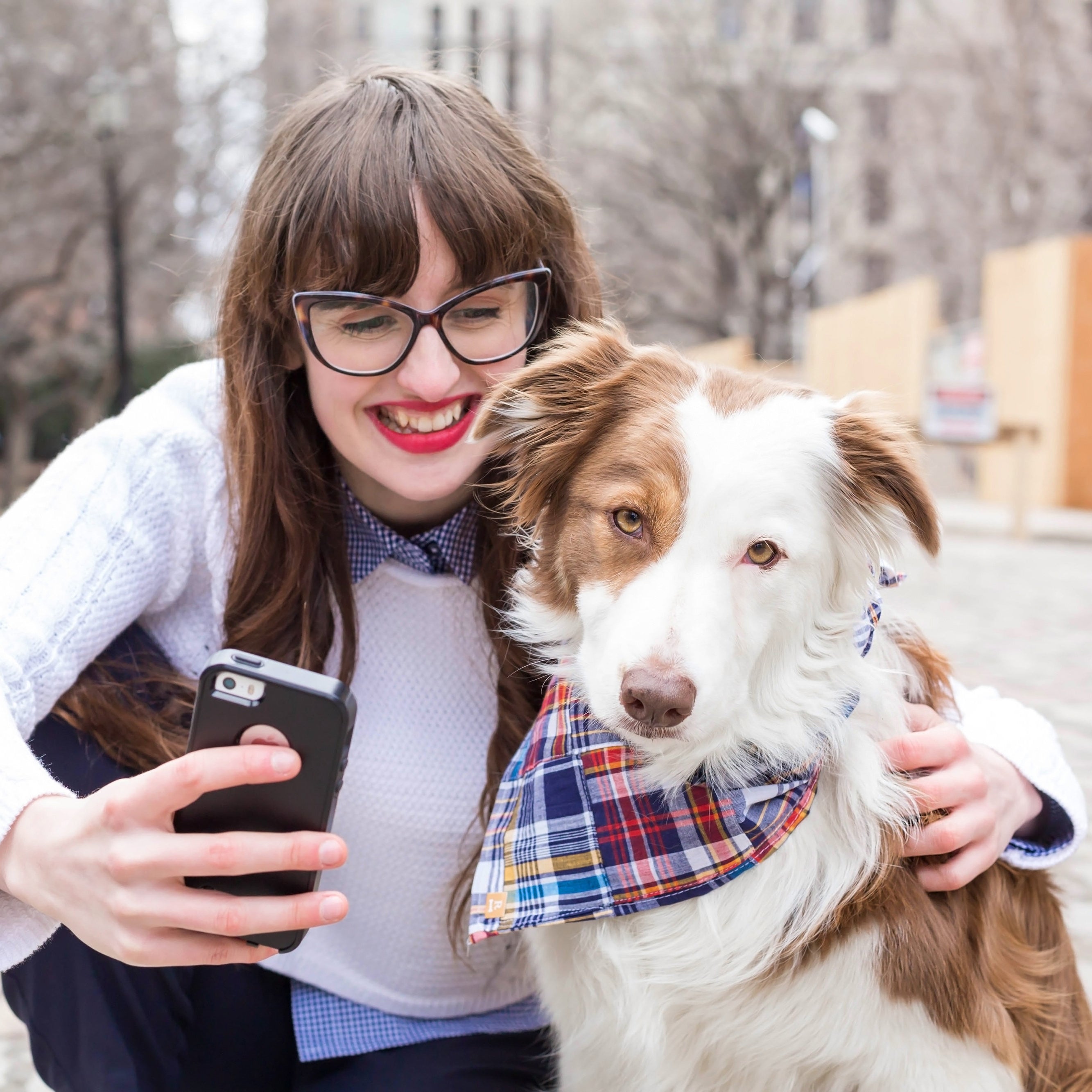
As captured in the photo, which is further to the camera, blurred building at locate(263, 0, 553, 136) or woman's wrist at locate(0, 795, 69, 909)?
blurred building at locate(263, 0, 553, 136)

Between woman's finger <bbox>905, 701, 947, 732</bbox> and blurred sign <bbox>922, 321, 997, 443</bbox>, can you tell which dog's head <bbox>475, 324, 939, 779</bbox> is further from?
blurred sign <bbox>922, 321, 997, 443</bbox>

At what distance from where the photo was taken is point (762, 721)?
1830mm

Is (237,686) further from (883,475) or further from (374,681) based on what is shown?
(883,475)

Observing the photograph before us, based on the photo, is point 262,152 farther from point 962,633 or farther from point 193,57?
point 193,57

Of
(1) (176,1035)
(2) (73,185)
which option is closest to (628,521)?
(1) (176,1035)

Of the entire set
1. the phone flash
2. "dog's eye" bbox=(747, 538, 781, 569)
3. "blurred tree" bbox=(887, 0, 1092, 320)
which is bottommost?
the phone flash

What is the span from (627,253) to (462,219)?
2637cm

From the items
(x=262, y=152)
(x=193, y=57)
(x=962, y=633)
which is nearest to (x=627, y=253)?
(x=193, y=57)

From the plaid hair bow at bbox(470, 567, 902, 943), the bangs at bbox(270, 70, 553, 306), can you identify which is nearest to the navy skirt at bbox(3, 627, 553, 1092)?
the plaid hair bow at bbox(470, 567, 902, 943)

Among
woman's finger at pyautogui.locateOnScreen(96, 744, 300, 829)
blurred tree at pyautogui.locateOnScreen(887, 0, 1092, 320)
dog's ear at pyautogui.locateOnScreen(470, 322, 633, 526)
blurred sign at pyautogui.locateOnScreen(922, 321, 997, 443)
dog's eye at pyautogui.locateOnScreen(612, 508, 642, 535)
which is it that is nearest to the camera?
woman's finger at pyautogui.locateOnScreen(96, 744, 300, 829)

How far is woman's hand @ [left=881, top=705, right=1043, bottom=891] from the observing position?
1.78 m

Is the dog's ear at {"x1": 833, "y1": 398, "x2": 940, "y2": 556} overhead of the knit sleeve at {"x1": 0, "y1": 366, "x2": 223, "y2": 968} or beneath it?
overhead

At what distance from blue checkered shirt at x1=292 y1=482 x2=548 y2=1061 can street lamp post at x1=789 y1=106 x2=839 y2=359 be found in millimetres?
21105

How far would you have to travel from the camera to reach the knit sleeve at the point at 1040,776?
1.97 metres
